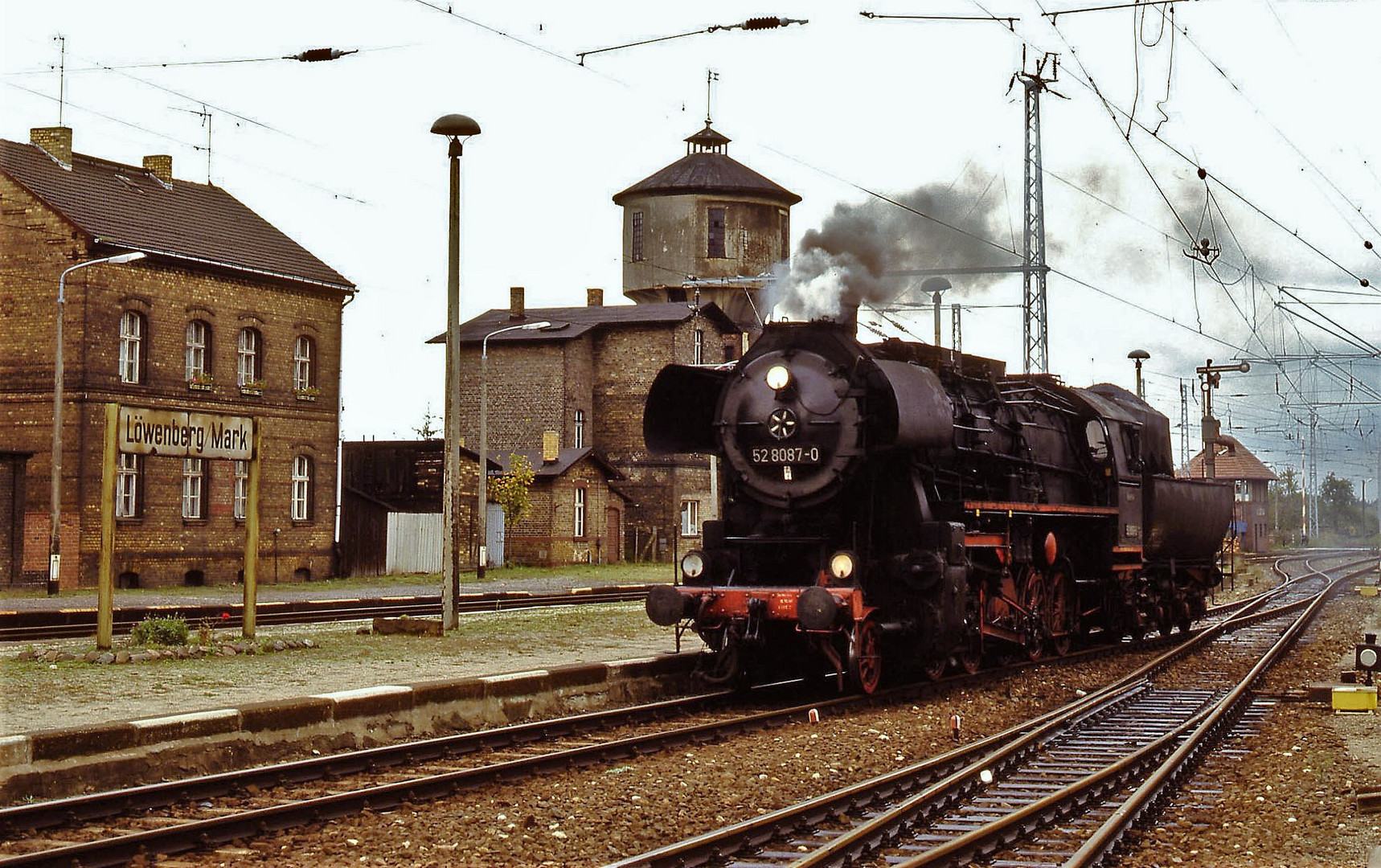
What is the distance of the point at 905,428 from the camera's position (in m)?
14.7

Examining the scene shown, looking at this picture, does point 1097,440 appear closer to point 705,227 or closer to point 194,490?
point 194,490

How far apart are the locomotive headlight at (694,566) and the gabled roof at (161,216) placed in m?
23.4

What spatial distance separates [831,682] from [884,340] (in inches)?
154

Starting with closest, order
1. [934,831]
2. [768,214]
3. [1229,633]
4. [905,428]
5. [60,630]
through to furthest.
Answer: [934,831] < [905,428] < [60,630] < [1229,633] < [768,214]

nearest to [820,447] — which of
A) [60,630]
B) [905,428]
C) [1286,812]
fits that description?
[905,428]

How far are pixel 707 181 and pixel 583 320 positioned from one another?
748cm

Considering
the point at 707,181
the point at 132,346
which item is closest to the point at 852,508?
the point at 132,346

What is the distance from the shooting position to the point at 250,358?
1544 inches

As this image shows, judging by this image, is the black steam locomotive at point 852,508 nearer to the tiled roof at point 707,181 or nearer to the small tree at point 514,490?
the small tree at point 514,490

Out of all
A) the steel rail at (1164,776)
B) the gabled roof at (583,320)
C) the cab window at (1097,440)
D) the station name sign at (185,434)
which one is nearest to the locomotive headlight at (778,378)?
the steel rail at (1164,776)

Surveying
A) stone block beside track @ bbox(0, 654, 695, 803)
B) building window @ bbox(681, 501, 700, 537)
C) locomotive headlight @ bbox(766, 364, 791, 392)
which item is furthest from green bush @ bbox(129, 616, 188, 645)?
building window @ bbox(681, 501, 700, 537)

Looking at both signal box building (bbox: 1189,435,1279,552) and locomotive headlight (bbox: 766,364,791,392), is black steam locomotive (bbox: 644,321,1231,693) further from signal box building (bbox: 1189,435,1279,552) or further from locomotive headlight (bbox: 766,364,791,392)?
signal box building (bbox: 1189,435,1279,552)

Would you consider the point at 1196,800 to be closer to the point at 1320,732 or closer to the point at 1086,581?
the point at 1320,732

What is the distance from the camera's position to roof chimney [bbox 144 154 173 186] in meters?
40.1
